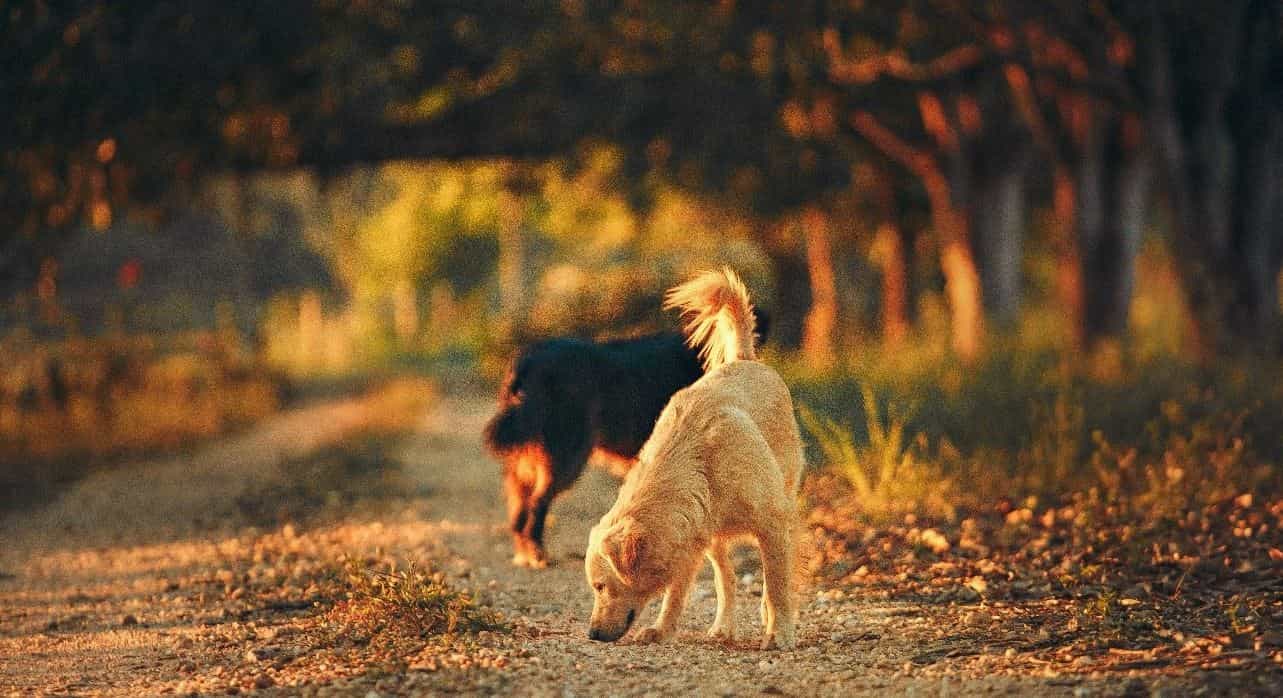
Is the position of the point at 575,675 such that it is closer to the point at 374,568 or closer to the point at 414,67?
the point at 374,568

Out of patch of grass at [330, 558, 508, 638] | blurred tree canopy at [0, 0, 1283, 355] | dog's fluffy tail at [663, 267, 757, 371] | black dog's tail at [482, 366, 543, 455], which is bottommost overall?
patch of grass at [330, 558, 508, 638]

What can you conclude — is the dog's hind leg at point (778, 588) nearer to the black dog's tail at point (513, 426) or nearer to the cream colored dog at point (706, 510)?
the cream colored dog at point (706, 510)

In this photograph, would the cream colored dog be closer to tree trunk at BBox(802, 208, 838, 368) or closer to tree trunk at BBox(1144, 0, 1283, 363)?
tree trunk at BBox(1144, 0, 1283, 363)

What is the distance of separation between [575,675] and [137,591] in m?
3.60

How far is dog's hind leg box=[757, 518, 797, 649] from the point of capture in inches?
229

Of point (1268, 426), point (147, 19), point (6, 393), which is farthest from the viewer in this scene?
point (6, 393)

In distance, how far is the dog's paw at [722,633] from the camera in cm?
615

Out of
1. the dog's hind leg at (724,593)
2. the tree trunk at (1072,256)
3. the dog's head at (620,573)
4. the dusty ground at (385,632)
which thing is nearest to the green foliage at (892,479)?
the dusty ground at (385,632)

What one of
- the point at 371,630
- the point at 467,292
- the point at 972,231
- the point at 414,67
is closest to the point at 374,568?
the point at 371,630

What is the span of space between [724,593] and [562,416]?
236 cm

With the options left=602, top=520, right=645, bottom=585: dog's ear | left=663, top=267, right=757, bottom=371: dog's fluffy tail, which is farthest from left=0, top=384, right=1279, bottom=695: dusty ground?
left=663, top=267, right=757, bottom=371: dog's fluffy tail

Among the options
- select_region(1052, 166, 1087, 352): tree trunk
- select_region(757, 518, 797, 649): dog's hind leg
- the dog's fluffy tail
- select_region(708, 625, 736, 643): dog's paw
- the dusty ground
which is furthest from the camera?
select_region(1052, 166, 1087, 352): tree trunk

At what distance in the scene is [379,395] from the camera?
27.0m

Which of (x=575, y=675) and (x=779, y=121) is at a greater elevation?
(x=779, y=121)
